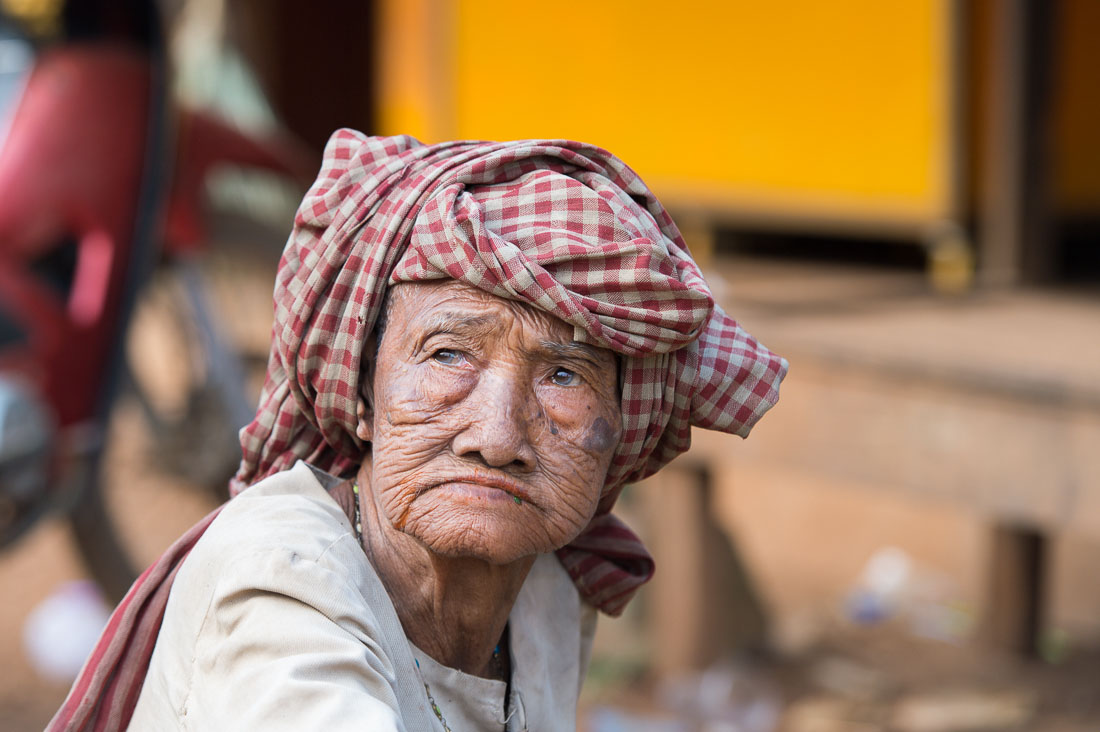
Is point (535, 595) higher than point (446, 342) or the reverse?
the reverse

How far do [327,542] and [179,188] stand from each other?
393 centimetres

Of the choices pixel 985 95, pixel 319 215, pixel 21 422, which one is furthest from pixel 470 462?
pixel 985 95

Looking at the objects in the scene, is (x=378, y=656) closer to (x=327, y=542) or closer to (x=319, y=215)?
(x=327, y=542)

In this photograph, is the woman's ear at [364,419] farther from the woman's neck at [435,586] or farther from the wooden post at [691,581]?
the wooden post at [691,581]

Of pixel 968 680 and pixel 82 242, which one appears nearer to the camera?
pixel 82 242

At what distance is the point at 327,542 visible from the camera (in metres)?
1.38

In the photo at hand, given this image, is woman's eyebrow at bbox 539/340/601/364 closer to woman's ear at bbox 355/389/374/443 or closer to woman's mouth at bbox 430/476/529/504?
woman's mouth at bbox 430/476/529/504

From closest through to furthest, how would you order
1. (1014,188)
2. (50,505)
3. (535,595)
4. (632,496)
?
1. (535,595)
2. (50,505)
3. (1014,188)
4. (632,496)

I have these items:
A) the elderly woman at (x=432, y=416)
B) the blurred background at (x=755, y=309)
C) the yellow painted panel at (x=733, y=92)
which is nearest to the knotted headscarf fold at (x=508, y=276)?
the elderly woman at (x=432, y=416)

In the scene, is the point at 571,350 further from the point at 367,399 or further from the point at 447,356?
the point at 367,399

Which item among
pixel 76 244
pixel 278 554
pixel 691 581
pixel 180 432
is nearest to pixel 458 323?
pixel 278 554

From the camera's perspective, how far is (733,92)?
5441 mm

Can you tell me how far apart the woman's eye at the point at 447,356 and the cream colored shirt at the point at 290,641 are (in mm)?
213

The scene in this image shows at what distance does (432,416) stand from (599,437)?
0.19 m
